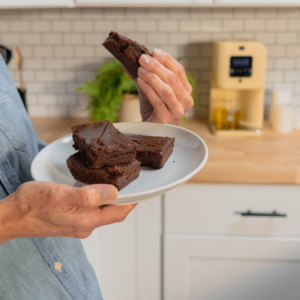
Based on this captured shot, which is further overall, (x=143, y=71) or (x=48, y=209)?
(x=143, y=71)

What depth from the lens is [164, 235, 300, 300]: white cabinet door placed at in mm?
1357

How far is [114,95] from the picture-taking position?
1.73 metres

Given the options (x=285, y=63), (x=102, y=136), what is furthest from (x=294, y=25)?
(x=102, y=136)

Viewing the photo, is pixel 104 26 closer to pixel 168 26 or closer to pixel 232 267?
pixel 168 26

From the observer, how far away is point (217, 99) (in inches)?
72.2

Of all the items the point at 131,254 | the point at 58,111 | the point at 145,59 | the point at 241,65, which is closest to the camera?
the point at 145,59

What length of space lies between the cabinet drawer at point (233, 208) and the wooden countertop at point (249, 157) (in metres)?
0.05

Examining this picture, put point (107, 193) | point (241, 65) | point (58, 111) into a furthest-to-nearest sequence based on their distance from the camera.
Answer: point (58, 111) < point (241, 65) < point (107, 193)

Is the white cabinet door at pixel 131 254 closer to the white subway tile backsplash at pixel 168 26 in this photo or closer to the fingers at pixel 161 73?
the fingers at pixel 161 73

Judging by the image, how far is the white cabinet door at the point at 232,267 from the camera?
1.36 m

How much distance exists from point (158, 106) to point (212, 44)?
1146 mm

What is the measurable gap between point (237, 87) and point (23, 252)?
1.31 m

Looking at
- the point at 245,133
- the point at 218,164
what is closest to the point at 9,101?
the point at 218,164

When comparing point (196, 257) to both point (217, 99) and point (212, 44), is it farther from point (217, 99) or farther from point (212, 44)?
point (212, 44)
